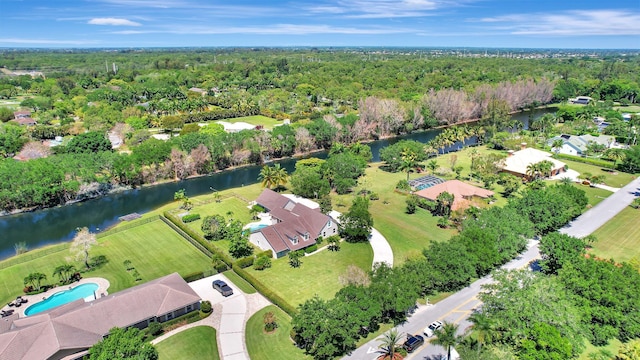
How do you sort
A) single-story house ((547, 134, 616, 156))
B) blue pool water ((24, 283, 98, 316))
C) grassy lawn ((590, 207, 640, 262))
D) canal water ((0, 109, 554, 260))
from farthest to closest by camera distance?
single-story house ((547, 134, 616, 156)) → canal water ((0, 109, 554, 260)) → grassy lawn ((590, 207, 640, 262)) → blue pool water ((24, 283, 98, 316))

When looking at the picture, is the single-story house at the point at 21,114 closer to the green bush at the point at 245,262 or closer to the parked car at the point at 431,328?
the green bush at the point at 245,262

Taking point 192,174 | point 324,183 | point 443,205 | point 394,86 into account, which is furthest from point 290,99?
point 443,205

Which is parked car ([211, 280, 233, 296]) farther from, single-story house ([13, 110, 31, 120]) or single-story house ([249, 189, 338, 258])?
single-story house ([13, 110, 31, 120])

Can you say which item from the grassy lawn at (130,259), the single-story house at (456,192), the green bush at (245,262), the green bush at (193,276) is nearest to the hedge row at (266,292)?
the green bush at (245,262)

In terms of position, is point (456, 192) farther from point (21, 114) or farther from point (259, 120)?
point (21, 114)

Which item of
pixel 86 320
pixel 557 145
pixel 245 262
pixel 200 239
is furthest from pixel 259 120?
pixel 86 320

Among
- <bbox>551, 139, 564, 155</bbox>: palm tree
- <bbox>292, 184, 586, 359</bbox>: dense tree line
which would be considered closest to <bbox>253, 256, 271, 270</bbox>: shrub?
<bbox>292, 184, 586, 359</bbox>: dense tree line
